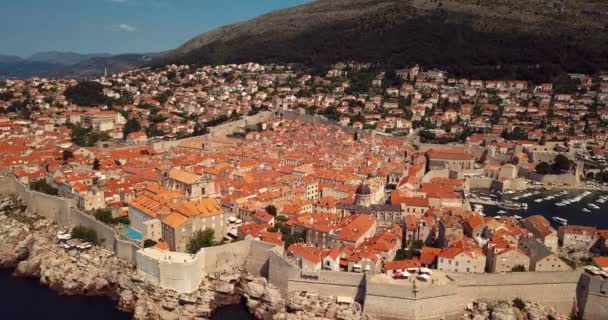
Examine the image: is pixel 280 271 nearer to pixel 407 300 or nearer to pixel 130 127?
pixel 407 300

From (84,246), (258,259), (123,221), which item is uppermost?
(123,221)

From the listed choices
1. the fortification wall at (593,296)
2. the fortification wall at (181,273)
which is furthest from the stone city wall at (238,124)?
the fortification wall at (593,296)

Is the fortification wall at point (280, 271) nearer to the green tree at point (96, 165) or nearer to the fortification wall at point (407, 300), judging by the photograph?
the fortification wall at point (407, 300)

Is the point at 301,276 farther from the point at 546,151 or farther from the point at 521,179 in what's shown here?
the point at 546,151

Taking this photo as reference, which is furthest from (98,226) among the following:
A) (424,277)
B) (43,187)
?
(424,277)

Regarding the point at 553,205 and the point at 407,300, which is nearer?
the point at 407,300

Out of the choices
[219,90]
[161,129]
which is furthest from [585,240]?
[219,90]
